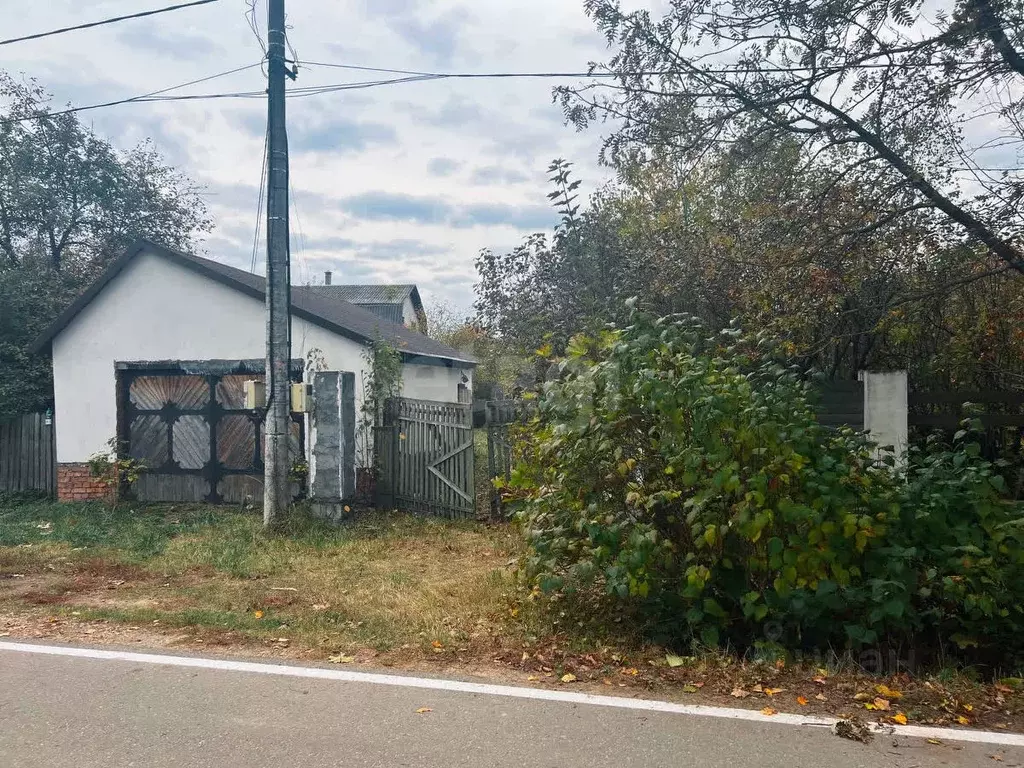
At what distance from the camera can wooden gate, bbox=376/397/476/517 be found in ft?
33.6

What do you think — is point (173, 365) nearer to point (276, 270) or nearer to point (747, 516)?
point (276, 270)

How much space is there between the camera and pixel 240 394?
11438 mm

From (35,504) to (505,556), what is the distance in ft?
26.6

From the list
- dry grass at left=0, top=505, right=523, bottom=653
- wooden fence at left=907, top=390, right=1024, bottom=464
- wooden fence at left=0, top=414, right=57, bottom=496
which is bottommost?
dry grass at left=0, top=505, right=523, bottom=653

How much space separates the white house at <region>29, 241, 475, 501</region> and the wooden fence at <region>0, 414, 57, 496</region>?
52cm

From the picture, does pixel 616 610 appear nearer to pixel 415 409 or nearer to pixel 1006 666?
pixel 1006 666

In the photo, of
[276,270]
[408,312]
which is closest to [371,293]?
[408,312]

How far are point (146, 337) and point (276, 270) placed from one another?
12.1 feet

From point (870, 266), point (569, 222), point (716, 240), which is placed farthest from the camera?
point (569, 222)

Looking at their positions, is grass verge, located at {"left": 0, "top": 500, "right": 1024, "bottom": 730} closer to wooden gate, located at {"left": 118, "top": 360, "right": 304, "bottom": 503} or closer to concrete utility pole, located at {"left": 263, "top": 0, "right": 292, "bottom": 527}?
concrete utility pole, located at {"left": 263, "top": 0, "right": 292, "bottom": 527}

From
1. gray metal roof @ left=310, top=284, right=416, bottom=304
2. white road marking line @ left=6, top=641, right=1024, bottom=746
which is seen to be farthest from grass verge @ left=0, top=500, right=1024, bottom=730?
gray metal roof @ left=310, top=284, right=416, bottom=304

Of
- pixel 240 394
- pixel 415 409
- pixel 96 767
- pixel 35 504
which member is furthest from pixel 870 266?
pixel 35 504

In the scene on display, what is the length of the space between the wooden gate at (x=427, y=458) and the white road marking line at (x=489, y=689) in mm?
5420

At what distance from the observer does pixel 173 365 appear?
11.6 metres
